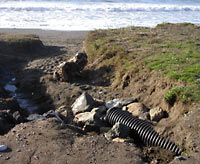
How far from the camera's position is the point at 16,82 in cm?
1348

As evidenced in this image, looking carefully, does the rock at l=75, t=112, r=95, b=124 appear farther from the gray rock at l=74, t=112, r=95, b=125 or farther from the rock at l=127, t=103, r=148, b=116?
the rock at l=127, t=103, r=148, b=116

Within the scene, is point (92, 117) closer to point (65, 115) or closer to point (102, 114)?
point (102, 114)

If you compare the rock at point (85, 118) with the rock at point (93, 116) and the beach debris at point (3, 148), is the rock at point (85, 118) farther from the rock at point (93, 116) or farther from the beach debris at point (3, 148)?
the beach debris at point (3, 148)

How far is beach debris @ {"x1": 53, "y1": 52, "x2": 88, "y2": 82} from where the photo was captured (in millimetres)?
12479

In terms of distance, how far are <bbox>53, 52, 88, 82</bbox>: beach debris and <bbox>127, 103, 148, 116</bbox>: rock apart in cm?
416

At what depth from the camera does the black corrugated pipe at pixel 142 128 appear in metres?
6.86

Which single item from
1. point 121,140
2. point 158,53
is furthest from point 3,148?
point 158,53

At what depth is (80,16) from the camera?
33.5 meters

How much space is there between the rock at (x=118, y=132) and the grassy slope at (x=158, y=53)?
1629 mm

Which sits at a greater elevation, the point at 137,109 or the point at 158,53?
the point at 158,53

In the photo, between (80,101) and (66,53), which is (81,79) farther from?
(66,53)

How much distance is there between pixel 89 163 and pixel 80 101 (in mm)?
4053

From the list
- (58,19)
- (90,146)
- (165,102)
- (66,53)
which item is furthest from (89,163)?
(58,19)

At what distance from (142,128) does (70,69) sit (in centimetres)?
591
